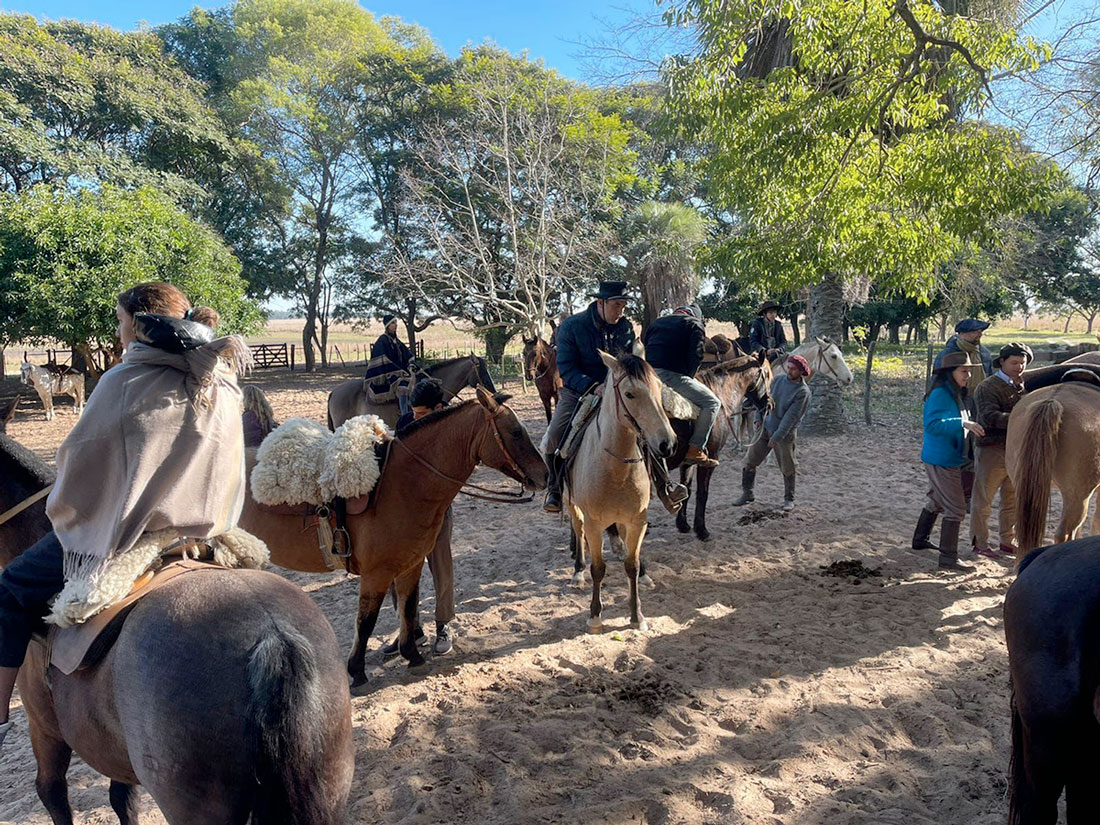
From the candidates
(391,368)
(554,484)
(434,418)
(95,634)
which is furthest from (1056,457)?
(391,368)

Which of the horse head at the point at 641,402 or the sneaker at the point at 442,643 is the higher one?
the horse head at the point at 641,402

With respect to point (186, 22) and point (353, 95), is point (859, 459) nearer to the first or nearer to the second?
point (353, 95)

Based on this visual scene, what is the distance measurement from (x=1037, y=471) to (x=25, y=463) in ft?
20.1

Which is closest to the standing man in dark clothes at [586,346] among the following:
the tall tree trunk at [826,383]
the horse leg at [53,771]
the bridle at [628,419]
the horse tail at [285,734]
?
the bridle at [628,419]

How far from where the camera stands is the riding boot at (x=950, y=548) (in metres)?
5.77

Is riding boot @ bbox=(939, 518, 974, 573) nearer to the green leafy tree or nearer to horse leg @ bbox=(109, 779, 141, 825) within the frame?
horse leg @ bbox=(109, 779, 141, 825)

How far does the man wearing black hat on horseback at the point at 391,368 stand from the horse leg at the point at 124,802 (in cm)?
627

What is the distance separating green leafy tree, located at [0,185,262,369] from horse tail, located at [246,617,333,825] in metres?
16.5

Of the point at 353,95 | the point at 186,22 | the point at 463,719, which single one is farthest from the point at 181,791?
the point at 186,22

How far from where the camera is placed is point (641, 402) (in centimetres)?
439

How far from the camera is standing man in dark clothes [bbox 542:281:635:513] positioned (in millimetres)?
5590

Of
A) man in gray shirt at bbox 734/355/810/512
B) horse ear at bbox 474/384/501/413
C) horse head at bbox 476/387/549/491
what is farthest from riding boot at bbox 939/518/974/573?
horse ear at bbox 474/384/501/413

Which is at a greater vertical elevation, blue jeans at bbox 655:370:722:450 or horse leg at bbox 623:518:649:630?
blue jeans at bbox 655:370:722:450

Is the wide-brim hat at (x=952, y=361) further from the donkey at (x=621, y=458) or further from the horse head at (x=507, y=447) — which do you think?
the horse head at (x=507, y=447)
